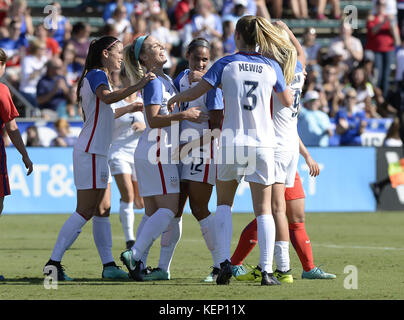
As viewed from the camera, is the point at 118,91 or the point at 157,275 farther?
the point at 157,275

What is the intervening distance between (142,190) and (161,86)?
91 cm

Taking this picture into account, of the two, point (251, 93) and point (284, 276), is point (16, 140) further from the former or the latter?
point (284, 276)

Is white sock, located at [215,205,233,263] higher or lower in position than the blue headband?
lower

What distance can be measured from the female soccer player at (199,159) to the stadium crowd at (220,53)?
28.0 ft

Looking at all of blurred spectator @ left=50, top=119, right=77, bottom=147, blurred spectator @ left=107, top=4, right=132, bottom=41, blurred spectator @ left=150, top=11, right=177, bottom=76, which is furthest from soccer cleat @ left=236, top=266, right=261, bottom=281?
blurred spectator @ left=107, top=4, right=132, bottom=41

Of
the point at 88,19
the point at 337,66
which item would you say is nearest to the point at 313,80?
the point at 337,66

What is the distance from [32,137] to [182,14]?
6.14 meters

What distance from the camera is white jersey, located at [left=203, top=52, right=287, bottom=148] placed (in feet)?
24.3

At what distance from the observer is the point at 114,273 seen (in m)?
8.39

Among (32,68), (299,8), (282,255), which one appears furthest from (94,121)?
(299,8)

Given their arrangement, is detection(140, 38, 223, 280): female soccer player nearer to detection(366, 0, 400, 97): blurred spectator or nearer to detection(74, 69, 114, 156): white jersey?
detection(74, 69, 114, 156): white jersey

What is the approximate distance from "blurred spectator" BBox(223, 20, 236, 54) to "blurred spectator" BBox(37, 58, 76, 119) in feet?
13.4

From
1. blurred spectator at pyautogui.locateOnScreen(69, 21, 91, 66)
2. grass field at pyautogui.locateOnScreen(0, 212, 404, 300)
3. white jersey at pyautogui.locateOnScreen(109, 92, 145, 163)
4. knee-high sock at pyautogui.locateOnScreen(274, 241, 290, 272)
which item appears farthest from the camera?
blurred spectator at pyautogui.locateOnScreen(69, 21, 91, 66)

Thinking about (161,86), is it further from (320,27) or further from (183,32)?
(320,27)
